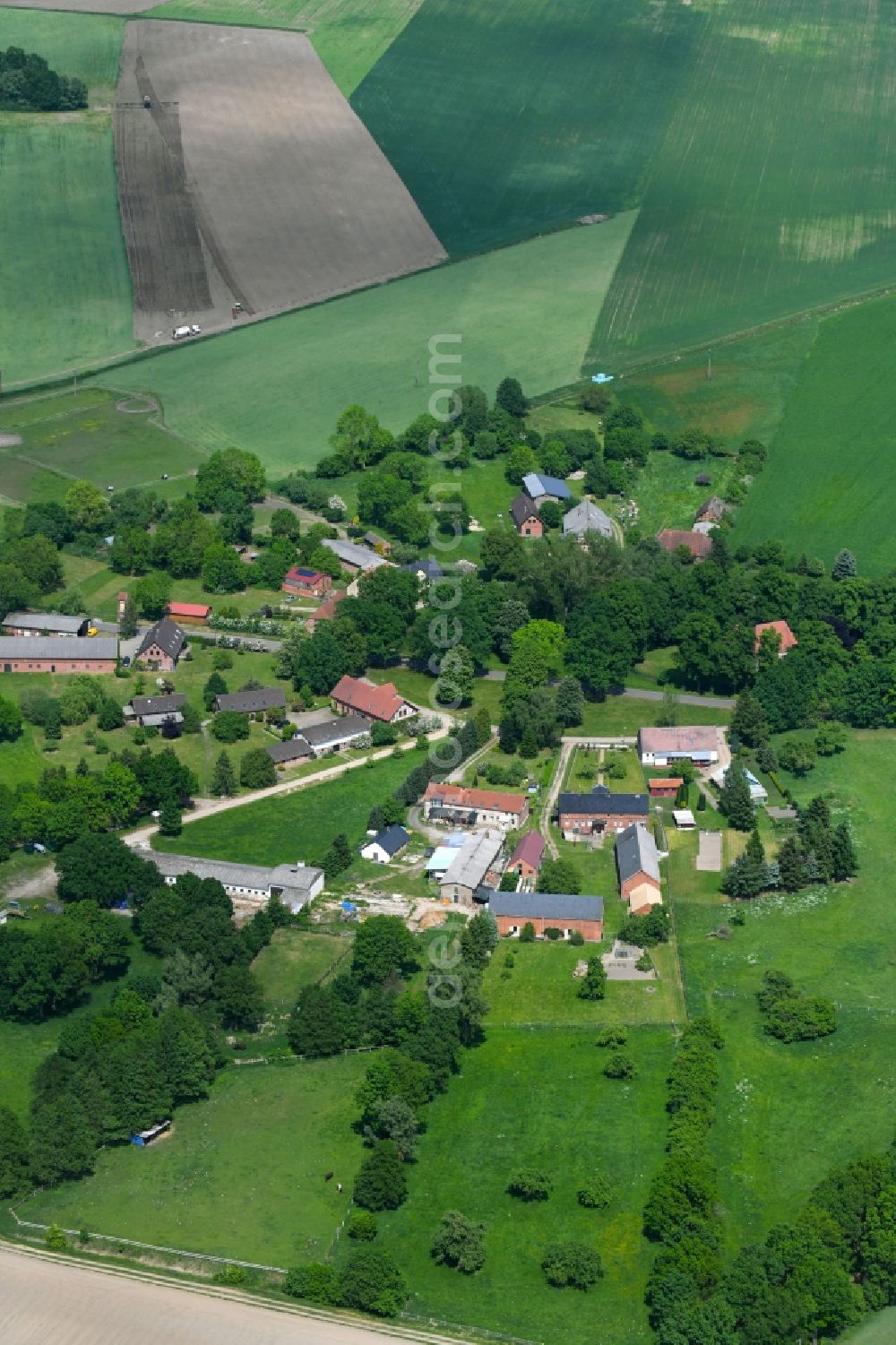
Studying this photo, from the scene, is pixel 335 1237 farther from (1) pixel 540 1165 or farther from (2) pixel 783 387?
(2) pixel 783 387

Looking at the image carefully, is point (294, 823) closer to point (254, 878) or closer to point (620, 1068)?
point (254, 878)

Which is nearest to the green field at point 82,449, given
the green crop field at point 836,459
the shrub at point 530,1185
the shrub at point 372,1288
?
the green crop field at point 836,459

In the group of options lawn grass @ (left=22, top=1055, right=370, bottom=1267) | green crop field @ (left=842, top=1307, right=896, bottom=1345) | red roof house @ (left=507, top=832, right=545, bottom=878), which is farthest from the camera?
red roof house @ (left=507, top=832, right=545, bottom=878)

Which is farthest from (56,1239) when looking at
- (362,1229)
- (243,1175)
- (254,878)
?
(254,878)

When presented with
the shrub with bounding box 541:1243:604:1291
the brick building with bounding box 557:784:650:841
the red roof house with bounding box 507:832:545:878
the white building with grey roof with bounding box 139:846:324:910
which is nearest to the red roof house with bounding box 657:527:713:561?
the brick building with bounding box 557:784:650:841

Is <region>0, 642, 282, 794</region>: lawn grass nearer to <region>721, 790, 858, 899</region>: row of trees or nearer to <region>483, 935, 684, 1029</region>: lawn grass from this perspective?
<region>483, 935, 684, 1029</region>: lawn grass

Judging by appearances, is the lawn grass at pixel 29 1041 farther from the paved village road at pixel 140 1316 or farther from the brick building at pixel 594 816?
the brick building at pixel 594 816
